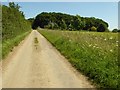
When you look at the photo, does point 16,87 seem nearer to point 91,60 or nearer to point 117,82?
point 117,82

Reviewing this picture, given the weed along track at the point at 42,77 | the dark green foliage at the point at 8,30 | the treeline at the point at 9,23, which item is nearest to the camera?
the weed along track at the point at 42,77

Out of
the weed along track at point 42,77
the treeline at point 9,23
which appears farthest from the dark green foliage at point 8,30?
the weed along track at point 42,77

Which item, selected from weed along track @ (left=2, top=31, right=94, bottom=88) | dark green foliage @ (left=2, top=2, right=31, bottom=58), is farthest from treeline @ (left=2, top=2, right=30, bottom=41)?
weed along track @ (left=2, top=31, right=94, bottom=88)

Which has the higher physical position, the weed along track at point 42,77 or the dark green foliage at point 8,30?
the dark green foliage at point 8,30

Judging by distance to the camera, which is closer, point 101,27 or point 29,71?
point 29,71

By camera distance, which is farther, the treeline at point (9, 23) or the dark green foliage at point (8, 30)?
the treeline at point (9, 23)

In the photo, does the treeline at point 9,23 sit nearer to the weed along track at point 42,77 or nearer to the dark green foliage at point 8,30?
the dark green foliage at point 8,30

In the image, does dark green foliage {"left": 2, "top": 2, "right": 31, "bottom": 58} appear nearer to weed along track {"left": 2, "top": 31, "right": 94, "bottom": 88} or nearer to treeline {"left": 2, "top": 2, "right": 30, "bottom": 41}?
treeline {"left": 2, "top": 2, "right": 30, "bottom": 41}

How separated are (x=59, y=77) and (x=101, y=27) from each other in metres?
126

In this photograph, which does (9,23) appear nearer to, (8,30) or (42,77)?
(8,30)

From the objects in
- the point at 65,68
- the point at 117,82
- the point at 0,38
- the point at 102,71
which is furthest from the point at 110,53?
the point at 0,38

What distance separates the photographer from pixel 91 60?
595 inches

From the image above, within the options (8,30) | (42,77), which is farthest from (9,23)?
(42,77)

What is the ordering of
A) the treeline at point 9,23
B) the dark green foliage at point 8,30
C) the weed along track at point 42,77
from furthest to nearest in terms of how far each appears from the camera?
the treeline at point 9,23 < the dark green foliage at point 8,30 < the weed along track at point 42,77
